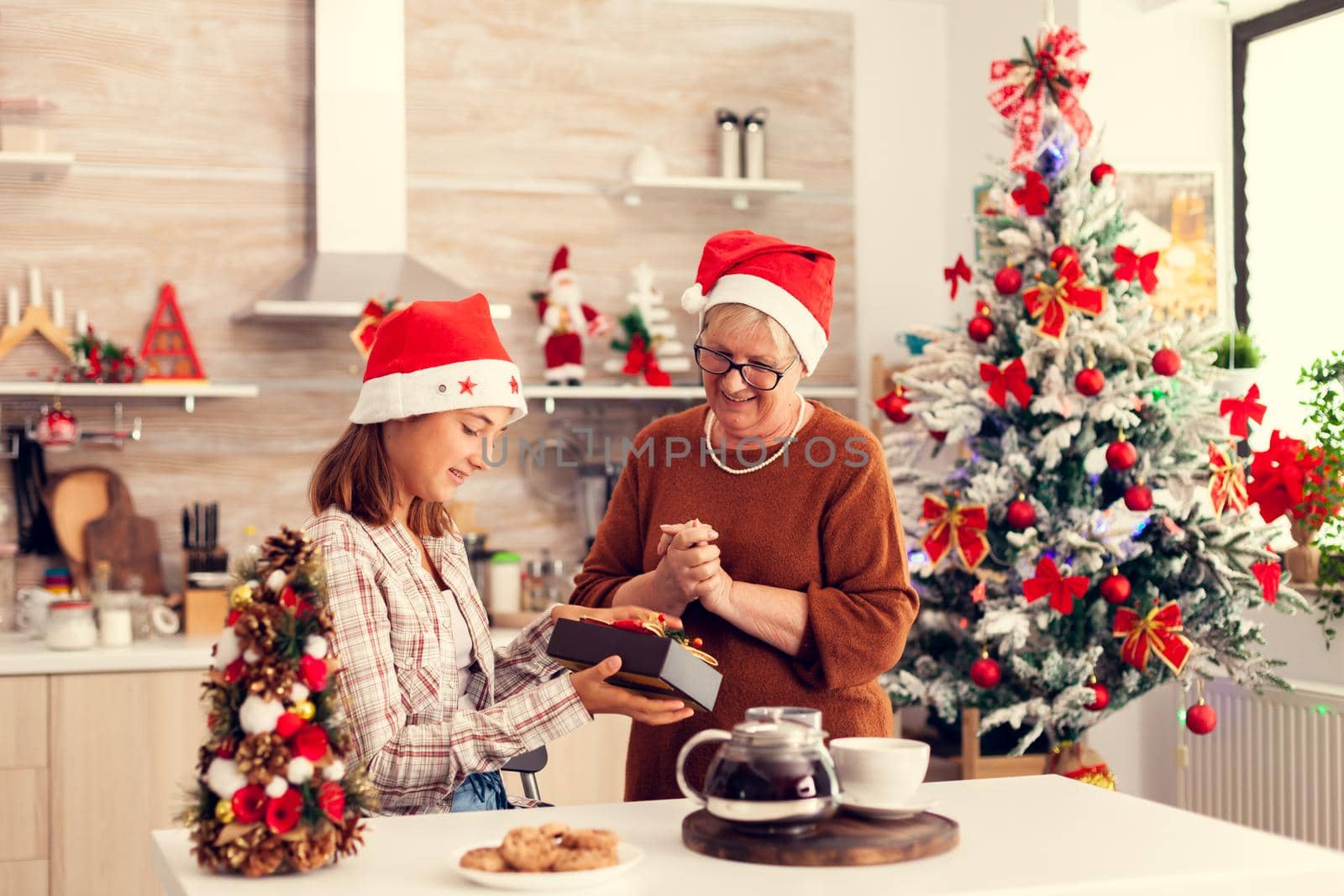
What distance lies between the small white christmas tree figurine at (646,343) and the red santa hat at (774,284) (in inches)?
81.6

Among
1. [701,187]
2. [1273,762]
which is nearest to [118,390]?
[701,187]

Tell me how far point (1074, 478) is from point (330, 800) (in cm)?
232

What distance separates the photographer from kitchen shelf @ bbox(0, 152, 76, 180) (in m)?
3.73

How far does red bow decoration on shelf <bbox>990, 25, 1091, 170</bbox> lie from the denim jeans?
2096 mm

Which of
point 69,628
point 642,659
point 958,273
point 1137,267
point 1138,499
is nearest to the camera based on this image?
point 642,659

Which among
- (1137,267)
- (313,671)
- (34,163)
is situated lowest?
(313,671)

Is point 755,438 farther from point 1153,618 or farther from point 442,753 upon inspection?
point 1153,618

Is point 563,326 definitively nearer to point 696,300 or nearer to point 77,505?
point 77,505

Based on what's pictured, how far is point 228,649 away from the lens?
4.61ft

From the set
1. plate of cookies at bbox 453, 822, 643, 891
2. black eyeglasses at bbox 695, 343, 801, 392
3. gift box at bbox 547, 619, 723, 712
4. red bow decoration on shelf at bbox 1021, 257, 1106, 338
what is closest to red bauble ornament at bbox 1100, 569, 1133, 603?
red bow decoration on shelf at bbox 1021, 257, 1106, 338

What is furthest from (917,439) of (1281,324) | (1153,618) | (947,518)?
(1281,324)

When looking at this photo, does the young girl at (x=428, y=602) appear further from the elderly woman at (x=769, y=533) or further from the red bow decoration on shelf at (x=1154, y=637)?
the red bow decoration on shelf at (x=1154, y=637)

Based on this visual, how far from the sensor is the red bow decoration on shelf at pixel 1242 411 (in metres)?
3.19

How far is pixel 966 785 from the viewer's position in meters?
1.88
